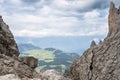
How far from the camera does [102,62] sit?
130 ft

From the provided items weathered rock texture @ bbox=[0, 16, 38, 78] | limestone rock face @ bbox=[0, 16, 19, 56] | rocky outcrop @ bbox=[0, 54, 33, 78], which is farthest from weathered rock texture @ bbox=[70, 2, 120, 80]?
limestone rock face @ bbox=[0, 16, 19, 56]

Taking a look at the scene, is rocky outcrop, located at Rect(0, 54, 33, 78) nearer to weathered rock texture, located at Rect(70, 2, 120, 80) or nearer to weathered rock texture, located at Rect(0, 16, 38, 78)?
weathered rock texture, located at Rect(0, 16, 38, 78)

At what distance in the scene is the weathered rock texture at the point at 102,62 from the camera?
123 ft

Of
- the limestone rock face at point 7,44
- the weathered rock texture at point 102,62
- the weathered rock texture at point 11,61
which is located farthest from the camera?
the limestone rock face at point 7,44

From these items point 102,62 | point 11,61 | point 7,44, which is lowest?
point 102,62

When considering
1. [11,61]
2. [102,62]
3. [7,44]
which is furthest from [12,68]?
[7,44]

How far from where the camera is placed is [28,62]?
5547 cm

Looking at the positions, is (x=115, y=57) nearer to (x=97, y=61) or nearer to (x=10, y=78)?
(x=97, y=61)

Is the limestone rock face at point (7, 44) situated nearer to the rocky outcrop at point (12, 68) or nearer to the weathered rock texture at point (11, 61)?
the weathered rock texture at point (11, 61)

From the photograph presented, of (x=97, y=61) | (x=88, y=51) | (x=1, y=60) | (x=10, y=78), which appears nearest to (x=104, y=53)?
(x=97, y=61)

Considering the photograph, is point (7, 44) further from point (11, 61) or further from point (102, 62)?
point (102, 62)

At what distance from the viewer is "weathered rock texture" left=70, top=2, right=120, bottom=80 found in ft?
123

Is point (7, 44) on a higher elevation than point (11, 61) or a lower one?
higher

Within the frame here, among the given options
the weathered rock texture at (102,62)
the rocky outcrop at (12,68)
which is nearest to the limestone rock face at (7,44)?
the rocky outcrop at (12,68)
